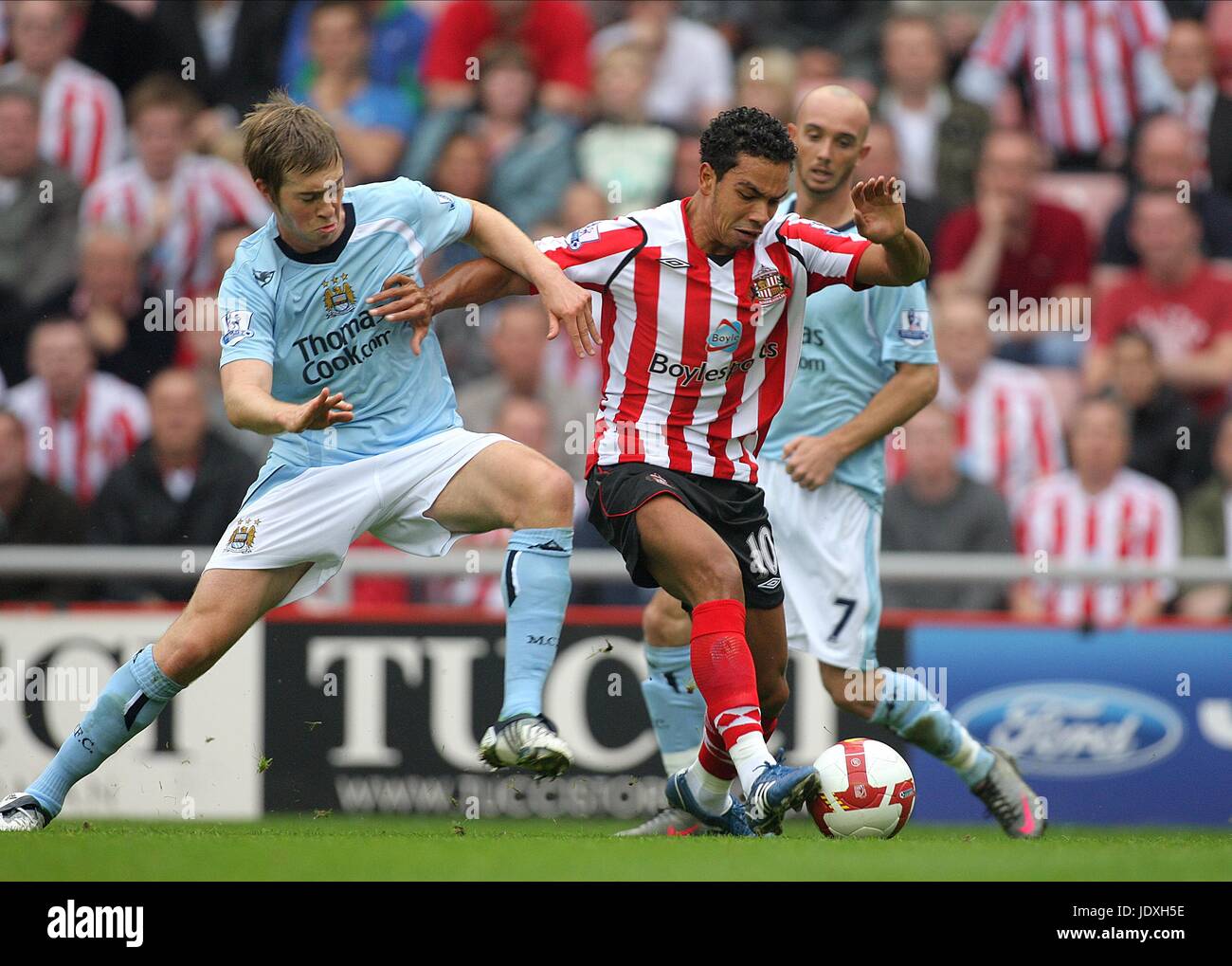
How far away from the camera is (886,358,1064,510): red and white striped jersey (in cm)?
1042

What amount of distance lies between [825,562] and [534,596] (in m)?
1.70

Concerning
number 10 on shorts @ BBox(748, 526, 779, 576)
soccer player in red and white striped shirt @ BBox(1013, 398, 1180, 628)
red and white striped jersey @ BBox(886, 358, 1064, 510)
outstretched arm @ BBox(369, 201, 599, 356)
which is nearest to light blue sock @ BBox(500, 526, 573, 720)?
number 10 on shorts @ BBox(748, 526, 779, 576)

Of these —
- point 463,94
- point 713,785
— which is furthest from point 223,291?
point 463,94

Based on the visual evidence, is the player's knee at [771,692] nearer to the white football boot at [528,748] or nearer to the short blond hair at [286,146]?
the white football boot at [528,748]

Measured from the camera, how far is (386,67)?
470 inches

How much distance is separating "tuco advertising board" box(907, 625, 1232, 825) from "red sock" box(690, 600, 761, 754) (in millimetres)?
3500

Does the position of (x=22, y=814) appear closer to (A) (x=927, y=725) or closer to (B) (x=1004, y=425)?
(A) (x=927, y=725)

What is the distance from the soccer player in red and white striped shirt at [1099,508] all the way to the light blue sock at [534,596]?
4.61m

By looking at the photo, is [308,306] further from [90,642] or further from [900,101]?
[900,101]

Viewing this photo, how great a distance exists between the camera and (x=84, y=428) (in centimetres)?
1046

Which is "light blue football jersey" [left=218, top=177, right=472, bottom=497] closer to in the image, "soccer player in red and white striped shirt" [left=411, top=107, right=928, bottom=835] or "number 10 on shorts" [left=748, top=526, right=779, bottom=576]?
"soccer player in red and white striped shirt" [left=411, top=107, right=928, bottom=835]

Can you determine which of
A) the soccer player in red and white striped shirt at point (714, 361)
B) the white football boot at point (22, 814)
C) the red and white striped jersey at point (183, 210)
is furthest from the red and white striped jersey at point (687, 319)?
the red and white striped jersey at point (183, 210)

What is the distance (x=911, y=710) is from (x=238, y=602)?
102 inches

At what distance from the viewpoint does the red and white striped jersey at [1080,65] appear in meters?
11.6
